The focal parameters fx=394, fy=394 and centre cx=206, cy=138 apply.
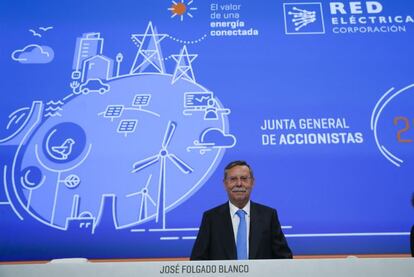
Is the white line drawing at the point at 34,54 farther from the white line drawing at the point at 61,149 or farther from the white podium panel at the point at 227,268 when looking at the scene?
the white podium panel at the point at 227,268

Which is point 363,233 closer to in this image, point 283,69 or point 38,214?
point 283,69

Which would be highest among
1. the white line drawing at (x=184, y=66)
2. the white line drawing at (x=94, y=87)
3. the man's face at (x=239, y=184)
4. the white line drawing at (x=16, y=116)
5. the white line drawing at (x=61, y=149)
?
the white line drawing at (x=184, y=66)

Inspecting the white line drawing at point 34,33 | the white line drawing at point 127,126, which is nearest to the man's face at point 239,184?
the white line drawing at point 127,126

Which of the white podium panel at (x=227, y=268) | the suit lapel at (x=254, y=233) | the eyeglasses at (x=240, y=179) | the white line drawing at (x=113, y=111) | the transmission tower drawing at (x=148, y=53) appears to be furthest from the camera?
the transmission tower drawing at (x=148, y=53)

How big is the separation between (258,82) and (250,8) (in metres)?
0.53

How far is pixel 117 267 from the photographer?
3.24 ft

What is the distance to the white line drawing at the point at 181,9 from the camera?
8.44 feet

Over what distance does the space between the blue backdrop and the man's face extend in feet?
1.67

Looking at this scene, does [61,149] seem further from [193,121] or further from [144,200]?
[193,121]

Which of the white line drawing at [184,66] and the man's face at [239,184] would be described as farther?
the white line drawing at [184,66]

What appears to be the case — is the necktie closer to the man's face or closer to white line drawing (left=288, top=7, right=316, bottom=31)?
the man's face

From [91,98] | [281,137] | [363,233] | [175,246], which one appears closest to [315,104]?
[281,137]

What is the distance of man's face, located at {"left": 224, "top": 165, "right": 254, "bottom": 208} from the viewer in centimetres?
164

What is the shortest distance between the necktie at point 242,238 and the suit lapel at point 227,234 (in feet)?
0.07
